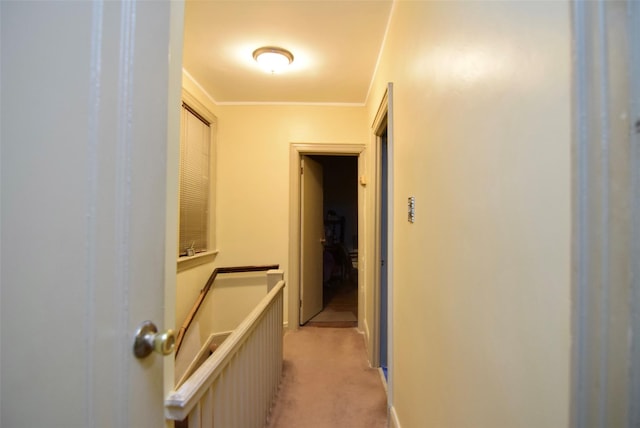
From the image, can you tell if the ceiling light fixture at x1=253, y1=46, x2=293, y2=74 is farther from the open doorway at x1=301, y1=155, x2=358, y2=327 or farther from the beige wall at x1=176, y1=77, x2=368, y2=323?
the open doorway at x1=301, y1=155, x2=358, y2=327

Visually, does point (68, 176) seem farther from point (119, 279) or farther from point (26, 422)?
point (26, 422)

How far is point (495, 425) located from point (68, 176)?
1047 millimetres

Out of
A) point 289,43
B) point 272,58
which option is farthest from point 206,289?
point 289,43

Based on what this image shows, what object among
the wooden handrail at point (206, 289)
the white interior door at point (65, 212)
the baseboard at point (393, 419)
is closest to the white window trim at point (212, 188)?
the wooden handrail at point (206, 289)

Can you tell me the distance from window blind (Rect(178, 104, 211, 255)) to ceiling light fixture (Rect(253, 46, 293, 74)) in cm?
84

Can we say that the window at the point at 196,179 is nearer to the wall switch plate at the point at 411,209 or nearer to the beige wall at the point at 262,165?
the beige wall at the point at 262,165

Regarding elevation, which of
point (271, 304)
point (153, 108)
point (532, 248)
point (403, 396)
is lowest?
point (403, 396)

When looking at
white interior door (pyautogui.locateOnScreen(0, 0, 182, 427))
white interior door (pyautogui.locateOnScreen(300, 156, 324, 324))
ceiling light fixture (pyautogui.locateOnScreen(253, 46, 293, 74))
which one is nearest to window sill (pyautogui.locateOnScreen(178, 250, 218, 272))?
white interior door (pyautogui.locateOnScreen(300, 156, 324, 324))

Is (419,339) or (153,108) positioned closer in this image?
(153,108)

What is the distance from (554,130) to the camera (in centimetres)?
48

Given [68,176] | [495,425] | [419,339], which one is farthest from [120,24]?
[419,339]

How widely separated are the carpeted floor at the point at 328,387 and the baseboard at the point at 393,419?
0.42 feet

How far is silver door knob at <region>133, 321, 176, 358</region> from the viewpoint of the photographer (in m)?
0.51

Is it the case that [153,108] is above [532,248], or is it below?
above
